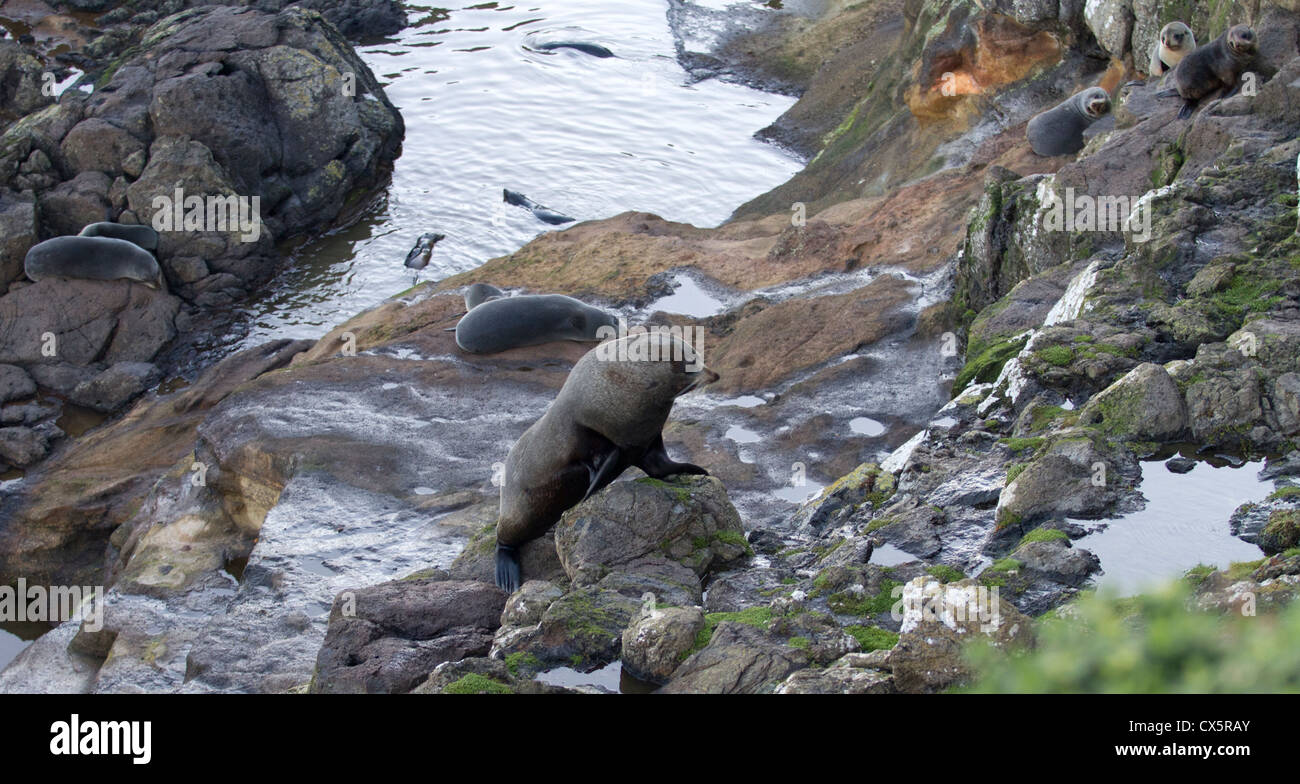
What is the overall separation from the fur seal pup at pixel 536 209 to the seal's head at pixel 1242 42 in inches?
428

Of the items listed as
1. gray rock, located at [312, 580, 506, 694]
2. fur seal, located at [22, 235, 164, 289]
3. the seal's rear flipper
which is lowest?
fur seal, located at [22, 235, 164, 289]

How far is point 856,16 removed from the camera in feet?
77.0

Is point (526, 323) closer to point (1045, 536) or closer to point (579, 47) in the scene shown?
point (1045, 536)

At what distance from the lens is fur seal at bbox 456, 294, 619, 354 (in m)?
11.1

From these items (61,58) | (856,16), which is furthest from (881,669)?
(61,58)

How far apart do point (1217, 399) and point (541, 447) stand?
3.52m

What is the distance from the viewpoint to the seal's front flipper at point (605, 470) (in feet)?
19.3

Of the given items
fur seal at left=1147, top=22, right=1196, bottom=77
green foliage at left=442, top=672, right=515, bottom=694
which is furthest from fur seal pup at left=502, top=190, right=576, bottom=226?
green foliage at left=442, top=672, right=515, bottom=694

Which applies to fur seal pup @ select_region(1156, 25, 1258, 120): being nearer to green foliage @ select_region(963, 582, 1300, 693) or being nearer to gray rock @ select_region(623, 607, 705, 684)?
gray rock @ select_region(623, 607, 705, 684)

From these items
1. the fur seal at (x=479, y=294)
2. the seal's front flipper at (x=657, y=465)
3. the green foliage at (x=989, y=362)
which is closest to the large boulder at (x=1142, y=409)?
the green foliage at (x=989, y=362)

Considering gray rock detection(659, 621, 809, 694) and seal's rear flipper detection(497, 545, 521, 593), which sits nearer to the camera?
gray rock detection(659, 621, 809, 694)

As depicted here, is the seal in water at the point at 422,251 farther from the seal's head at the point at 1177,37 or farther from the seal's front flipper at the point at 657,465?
the seal's front flipper at the point at 657,465

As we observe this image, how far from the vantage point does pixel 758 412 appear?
9.01 m

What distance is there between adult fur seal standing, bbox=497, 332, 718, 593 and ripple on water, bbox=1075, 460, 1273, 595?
220 centimetres
